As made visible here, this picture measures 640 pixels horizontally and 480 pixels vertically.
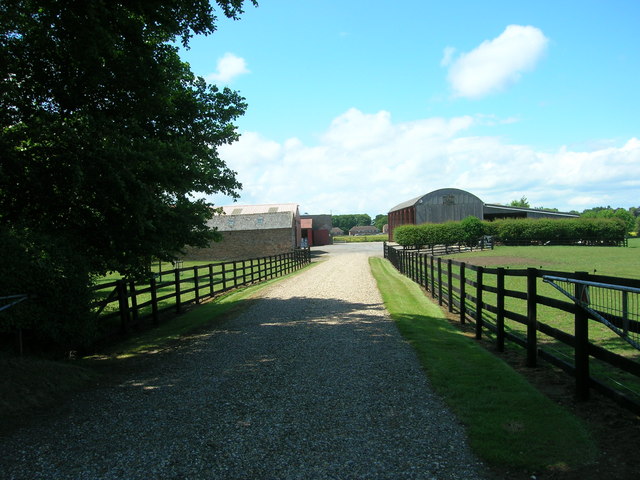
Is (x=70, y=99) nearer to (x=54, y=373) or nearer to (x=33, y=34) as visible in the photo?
(x=33, y=34)

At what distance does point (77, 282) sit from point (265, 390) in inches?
137

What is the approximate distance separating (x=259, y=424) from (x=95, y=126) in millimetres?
5952

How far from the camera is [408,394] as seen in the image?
548 centimetres

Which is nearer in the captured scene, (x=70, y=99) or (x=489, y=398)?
(x=489, y=398)

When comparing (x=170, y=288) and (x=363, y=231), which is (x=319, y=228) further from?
(x=363, y=231)

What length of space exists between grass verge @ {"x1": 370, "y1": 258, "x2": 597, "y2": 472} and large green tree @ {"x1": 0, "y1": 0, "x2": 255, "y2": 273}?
5.46 meters

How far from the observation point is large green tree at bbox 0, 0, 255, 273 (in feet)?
24.9

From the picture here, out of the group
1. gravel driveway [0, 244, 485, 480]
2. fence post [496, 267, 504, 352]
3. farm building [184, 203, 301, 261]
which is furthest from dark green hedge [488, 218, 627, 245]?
gravel driveway [0, 244, 485, 480]

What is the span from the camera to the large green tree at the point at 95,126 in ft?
24.9

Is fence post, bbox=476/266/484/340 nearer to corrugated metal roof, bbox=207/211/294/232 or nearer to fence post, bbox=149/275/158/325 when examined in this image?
fence post, bbox=149/275/158/325

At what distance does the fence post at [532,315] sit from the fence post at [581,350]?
124 centimetres

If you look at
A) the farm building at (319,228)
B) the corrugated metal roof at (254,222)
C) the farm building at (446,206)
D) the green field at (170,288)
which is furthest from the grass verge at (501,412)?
the farm building at (319,228)

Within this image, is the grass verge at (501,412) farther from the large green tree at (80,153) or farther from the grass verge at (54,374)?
the large green tree at (80,153)

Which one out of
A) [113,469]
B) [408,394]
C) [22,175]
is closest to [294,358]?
[408,394]
